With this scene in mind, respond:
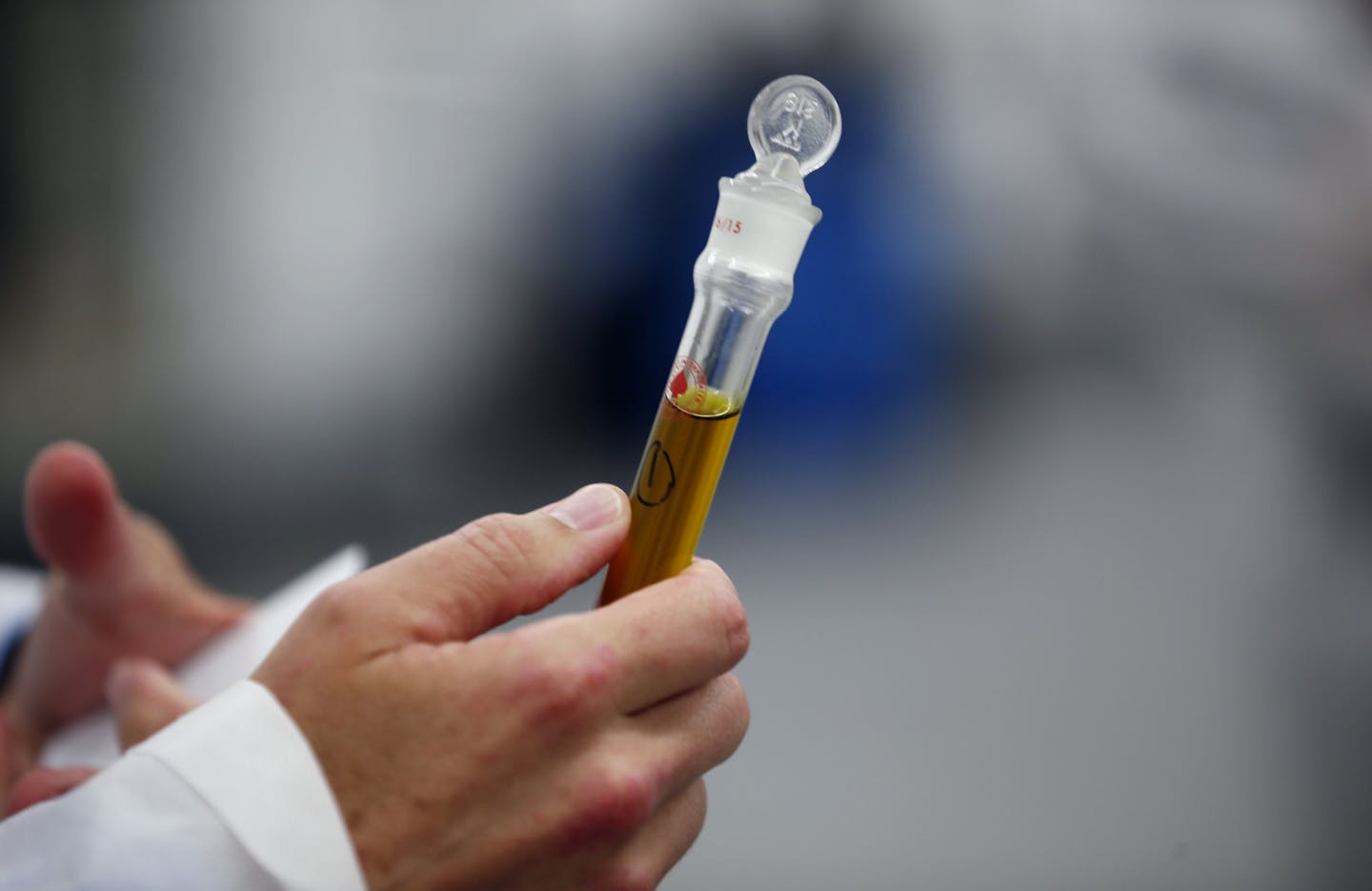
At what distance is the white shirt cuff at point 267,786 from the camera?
1.14 feet

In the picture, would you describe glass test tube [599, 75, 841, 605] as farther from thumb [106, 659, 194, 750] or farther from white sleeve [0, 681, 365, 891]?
thumb [106, 659, 194, 750]

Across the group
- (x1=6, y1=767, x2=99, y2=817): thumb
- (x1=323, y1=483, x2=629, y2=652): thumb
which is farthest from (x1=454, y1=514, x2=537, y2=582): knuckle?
(x1=6, y1=767, x2=99, y2=817): thumb

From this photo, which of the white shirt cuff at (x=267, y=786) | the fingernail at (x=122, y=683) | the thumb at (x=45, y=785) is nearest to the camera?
the white shirt cuff at (x=267, y=786)

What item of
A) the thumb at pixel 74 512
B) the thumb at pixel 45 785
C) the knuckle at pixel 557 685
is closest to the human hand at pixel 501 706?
the knuckle at pixel 557 685

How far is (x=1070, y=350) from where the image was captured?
1.48 meters

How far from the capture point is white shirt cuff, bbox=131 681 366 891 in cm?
35

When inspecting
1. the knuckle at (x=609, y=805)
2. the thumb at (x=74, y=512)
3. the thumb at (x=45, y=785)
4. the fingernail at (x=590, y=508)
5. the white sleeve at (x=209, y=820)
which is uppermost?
the fingernail at (x=590, y=508)

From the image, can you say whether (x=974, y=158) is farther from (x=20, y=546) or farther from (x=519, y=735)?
(x=20, y=546)

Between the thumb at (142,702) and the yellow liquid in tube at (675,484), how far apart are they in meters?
0.48

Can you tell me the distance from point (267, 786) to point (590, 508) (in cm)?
17

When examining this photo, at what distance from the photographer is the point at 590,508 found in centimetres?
43

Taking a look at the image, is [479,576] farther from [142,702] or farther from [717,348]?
[142,702]

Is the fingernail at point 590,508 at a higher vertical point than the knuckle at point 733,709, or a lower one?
higher

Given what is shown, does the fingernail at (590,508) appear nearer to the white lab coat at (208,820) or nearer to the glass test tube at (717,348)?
the glass test tube at (717,348)
